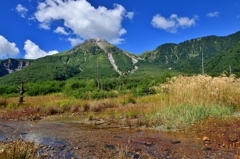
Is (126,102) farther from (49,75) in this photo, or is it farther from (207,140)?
(49,75)

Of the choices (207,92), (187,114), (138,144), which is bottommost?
(138,144)

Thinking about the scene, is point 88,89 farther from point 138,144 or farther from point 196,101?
point 138,144

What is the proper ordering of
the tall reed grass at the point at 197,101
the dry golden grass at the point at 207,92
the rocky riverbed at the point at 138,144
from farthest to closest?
the dry golden grass at the point at 207,92, the tall reed grass at the point at 197,101, the rocky riverbed at the point at 138,144

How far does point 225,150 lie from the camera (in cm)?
652

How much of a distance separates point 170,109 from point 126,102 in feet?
35.7

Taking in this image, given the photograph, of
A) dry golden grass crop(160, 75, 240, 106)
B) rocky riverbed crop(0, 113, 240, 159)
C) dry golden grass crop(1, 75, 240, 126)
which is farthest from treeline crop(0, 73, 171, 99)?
rocky riverbed crop(0, 113, 240, 159)

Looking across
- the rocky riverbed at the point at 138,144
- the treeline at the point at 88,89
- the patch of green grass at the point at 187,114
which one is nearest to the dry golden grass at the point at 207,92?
the patch of green grass at the point at 187,114

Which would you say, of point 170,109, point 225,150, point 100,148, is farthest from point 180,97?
point 100,148

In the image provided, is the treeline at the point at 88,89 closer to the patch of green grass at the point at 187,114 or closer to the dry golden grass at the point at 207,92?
the dry golden grass at the point at 207,92

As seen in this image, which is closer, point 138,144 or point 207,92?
point 138,144

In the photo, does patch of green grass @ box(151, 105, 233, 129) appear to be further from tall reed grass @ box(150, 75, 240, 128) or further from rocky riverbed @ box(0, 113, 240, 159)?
rocky riverbed @ box(0, 113, 240, 159)

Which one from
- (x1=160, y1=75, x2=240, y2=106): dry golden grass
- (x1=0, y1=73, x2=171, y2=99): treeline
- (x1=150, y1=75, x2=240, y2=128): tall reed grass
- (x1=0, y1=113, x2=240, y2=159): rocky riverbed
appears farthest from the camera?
(x1=0, y1=73, x2=171, y2=99): treeline

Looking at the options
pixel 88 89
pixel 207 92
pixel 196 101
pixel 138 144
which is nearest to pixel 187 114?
pixel 196 101

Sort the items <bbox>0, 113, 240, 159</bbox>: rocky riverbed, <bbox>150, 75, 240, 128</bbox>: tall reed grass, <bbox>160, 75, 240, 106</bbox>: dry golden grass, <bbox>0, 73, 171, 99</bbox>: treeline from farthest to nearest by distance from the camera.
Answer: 1. <bbox>0, 73, 171, 99</bbox>: treeline
2. <bbox>160, 75, 240, 106</bbox>: dry golden grass
3. <bbox>150, 75, 240, 128</bbox>: tall reed grass
4. <bbox>0, 113, 240, 159</bbox>: rocky riverbed
